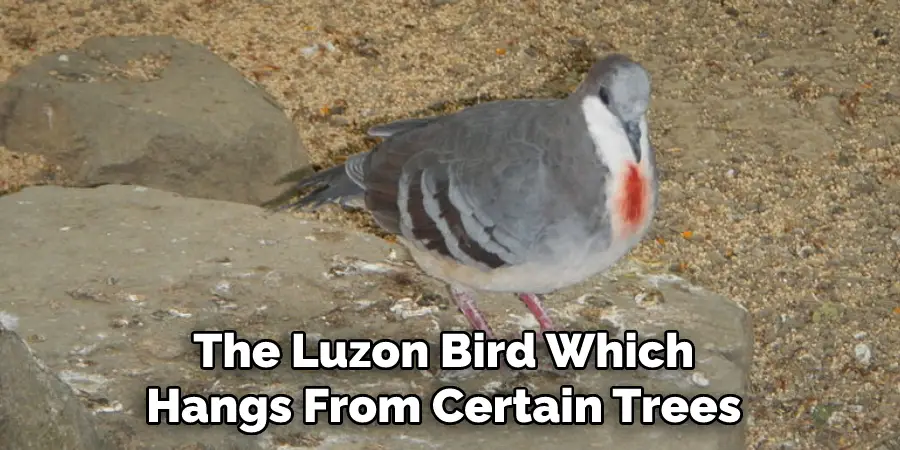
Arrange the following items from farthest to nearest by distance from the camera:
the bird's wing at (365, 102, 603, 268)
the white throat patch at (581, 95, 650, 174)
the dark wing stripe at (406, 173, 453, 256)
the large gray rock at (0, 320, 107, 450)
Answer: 1. the dark wing stripe at (406, 173, 453, 256)
2. the bird's wing at (365, 102, 603, 268)
3. the white throat patch at (581, 95, 650, 174)
4. the large gray rock at (0, 320, 107, 450)

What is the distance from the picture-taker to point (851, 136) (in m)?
5.80

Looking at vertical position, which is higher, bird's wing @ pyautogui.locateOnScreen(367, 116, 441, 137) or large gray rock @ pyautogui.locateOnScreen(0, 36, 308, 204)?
bird's wing @ pyautogui.locateOnScreen(367, 116, 441, 137)

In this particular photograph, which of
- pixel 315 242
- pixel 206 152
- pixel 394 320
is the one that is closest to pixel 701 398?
pixel 394 320

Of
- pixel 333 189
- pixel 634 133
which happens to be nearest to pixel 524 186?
pixel 634 133

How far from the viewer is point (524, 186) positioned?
3.54 metres

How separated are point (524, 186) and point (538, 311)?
2.08 ft

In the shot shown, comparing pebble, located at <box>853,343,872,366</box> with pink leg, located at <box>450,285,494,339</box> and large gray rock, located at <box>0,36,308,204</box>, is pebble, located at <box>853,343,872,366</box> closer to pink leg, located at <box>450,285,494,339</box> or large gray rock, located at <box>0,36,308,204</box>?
pink leg, located at <box>450,285,494,339</box>

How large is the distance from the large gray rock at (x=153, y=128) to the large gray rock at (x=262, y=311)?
0.60m

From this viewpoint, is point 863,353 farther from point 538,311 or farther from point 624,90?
point 624,90

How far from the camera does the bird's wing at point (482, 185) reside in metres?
3.49

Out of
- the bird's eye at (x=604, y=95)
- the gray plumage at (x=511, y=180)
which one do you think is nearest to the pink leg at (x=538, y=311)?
the gray plumage at (x=511, y=180)

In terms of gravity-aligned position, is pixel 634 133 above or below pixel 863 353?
above

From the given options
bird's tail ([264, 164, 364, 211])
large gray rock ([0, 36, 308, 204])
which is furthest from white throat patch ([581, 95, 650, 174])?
large gray rock ([0, 36, 308, 204])

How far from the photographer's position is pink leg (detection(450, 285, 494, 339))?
392 centimetres
